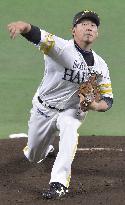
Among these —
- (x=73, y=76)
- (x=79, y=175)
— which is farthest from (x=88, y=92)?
(x=79, y=175)

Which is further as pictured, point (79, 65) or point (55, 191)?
point (79, 65)

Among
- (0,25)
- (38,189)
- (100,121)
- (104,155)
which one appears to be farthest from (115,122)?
(0,25)

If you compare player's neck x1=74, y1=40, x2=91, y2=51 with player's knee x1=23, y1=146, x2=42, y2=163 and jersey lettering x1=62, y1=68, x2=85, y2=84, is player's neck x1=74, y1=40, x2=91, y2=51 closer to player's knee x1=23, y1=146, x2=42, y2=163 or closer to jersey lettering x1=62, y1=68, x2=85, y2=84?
jersey lettering x1=62, y1=68, x2=85, y2=84

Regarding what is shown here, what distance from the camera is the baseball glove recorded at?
5550mm

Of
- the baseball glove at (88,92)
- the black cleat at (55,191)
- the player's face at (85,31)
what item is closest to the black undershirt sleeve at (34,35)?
the player's face at (85,31)

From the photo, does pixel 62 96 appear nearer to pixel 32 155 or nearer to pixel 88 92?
pixel 88 92

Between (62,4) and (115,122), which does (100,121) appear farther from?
(62,4)

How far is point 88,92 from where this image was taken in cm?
562

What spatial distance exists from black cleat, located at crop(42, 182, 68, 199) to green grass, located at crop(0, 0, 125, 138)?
2.75m

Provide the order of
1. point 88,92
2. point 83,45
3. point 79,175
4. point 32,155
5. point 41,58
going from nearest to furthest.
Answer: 1. point 88,92
2. point 83,45
3. point 79,175
4. point 32,155
5. point 41,58

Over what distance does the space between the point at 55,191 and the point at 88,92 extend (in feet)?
3.12

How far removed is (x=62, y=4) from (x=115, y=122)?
4364 mm

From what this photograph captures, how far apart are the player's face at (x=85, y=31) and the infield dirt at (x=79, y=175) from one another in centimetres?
140

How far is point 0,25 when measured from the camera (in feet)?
38.2
